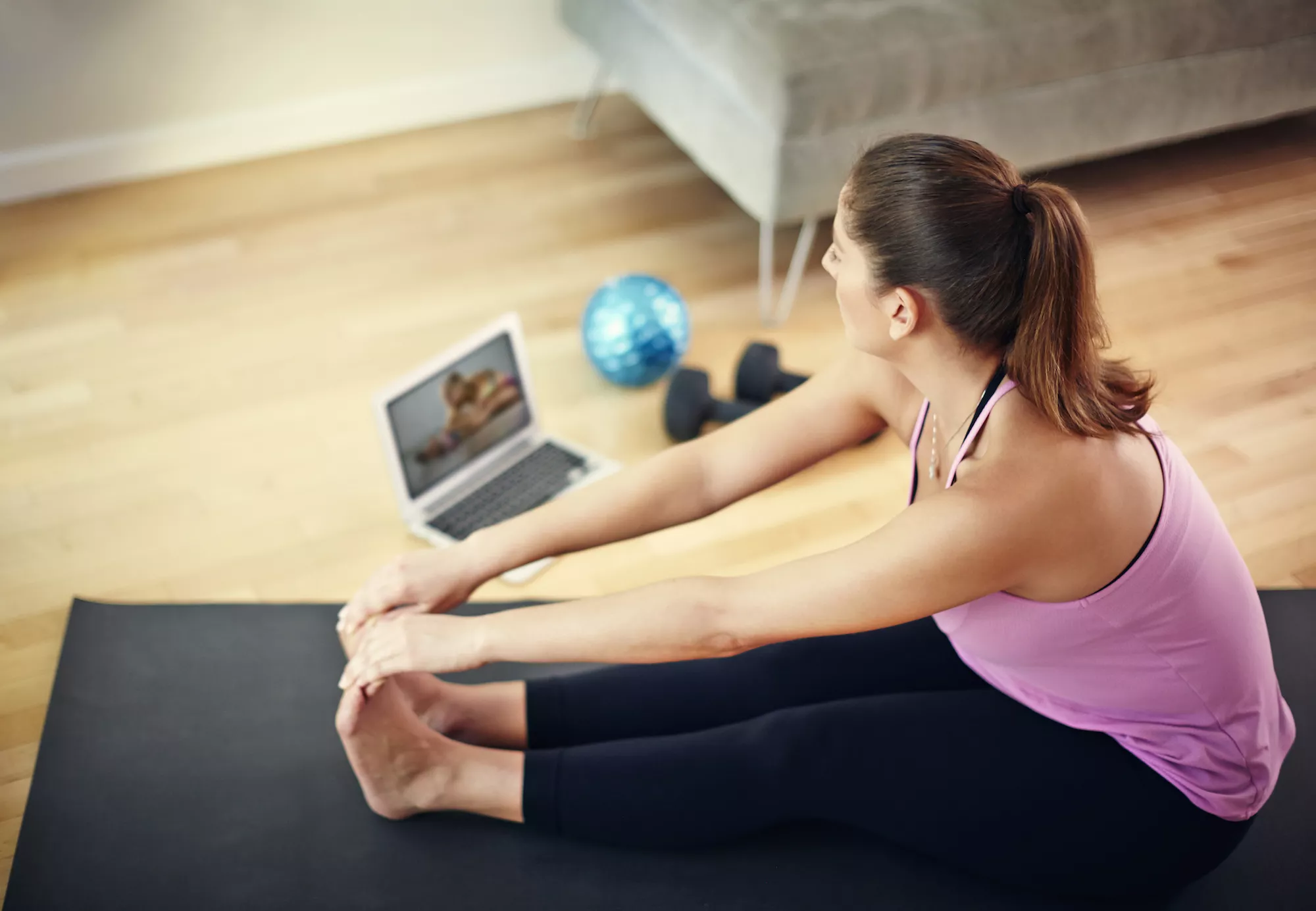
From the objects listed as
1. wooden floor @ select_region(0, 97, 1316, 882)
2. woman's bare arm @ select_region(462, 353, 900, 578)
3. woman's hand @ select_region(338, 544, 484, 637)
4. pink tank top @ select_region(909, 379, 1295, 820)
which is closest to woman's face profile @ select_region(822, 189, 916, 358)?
pink tank top @ select_region(909, 379, 1295, 820)

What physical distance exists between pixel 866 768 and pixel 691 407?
2.94ft

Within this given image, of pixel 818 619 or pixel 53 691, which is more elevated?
pixel 818 619

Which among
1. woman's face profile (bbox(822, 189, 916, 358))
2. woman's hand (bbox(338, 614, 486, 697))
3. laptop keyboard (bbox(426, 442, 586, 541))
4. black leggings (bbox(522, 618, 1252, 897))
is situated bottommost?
laptop keyboard (bbox(426, 442, 586, 541))

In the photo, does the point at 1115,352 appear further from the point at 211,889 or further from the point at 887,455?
the point at 211,889

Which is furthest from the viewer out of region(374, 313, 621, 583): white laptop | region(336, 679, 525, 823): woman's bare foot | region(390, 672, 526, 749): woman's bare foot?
region(374, 313, 621, 583): white laptop

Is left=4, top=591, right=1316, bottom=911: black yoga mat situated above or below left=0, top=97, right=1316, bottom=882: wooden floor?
above

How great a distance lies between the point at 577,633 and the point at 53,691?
86 centimetres

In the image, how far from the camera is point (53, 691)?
5.29 feet

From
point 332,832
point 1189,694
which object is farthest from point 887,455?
point 332,832

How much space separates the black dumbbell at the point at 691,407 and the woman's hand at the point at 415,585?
2.42 ft

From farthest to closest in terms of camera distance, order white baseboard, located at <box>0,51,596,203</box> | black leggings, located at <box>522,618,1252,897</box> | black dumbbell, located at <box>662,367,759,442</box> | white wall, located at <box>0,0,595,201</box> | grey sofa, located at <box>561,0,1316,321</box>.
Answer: white baseboard, located at <box>0,51,596,203</box>, white wall, located at <box>0,0,595,201</box>, grey sofa, located at <box>561,0,1316,321</box>, black dumbbell, located at <box>662,367,759,442</box>, black leggings, located at <box>522,618,1252,897</box>

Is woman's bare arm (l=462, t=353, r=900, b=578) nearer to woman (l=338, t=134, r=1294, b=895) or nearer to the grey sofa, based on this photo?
woman (l=338, t=134, r=1294, b=895)

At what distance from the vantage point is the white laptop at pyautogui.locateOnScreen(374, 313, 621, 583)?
1.82 m

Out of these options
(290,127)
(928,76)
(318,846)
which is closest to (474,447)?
(318,846)
